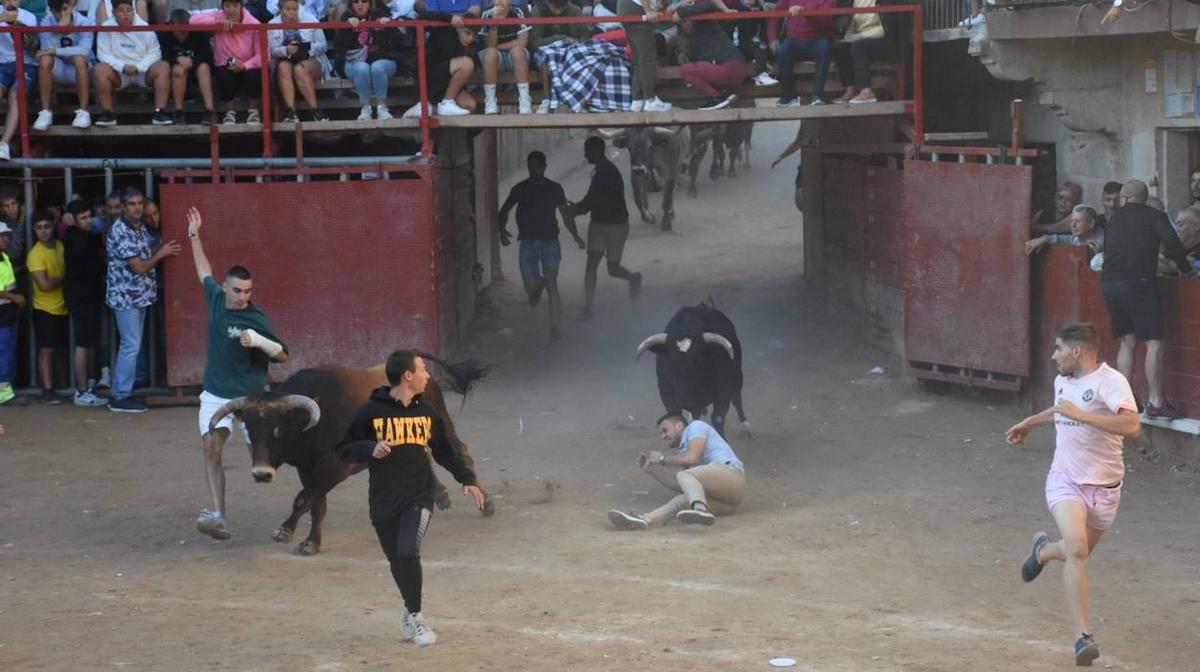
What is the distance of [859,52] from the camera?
14.6m

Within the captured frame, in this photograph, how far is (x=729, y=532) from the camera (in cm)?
1034

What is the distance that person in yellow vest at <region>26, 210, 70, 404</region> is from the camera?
1441 cm

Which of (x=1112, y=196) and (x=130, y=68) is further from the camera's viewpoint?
(x=130, y=68)

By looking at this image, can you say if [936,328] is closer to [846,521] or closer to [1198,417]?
[1198,417]

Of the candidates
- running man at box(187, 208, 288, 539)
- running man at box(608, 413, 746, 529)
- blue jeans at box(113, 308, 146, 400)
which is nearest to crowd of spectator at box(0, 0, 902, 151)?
blue jeans at box(113, 308, 146, 400)

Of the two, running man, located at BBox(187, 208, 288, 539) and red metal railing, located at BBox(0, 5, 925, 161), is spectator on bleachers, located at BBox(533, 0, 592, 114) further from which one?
running man, located at BBox(187, 208, 288, 539)

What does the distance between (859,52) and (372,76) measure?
13.8 feet

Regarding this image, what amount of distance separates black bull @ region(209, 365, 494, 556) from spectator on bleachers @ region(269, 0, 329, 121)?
4764 millimetres

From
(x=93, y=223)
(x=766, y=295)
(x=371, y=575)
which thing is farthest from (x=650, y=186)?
(x=371, y=575)

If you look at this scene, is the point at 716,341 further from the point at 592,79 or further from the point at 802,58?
the point at 802,58

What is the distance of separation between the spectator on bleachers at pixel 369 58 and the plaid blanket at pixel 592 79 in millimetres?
1431

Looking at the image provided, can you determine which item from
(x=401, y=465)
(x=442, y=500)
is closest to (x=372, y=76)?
(x=442, y=500)

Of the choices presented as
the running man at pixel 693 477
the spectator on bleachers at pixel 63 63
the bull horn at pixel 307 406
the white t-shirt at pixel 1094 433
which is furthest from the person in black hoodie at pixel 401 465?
the spectator on bleachers at pixel 63 63

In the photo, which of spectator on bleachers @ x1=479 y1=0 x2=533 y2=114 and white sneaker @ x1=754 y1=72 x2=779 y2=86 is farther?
white sneaker @ x1=754 y1=72 x2=779 y2=86
